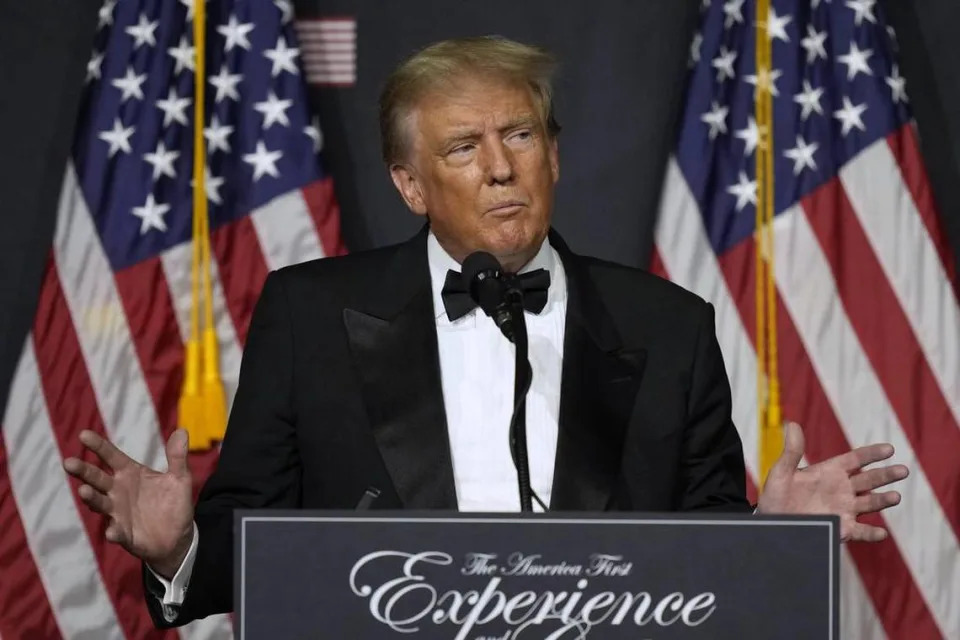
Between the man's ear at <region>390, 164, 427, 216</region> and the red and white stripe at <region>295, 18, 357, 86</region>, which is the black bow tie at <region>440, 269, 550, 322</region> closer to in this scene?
the man's ear at <region>390, 164, 427, 216</region>

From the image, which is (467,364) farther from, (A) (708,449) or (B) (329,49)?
(B) (329,49)

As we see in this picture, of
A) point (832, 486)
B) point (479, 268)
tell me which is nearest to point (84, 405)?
point (479, 268)

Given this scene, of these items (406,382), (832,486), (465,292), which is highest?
(465,292)

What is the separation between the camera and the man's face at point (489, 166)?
2.06 meters

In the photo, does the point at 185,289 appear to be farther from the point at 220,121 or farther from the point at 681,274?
the point at 681,274

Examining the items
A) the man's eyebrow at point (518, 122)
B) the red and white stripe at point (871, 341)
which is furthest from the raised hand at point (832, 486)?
the red and white stripe at point (871, 341)

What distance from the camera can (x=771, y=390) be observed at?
3.30m

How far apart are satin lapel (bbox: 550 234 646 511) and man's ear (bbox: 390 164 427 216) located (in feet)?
0.85

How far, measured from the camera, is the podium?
1.35 metres

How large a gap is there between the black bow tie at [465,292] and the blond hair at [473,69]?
230mm

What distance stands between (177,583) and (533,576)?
598 millimetres

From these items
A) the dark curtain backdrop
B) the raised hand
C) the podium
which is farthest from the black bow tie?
the dark curtain backdrop

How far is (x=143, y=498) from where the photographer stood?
167 centimetres

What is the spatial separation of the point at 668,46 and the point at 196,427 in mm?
1572
